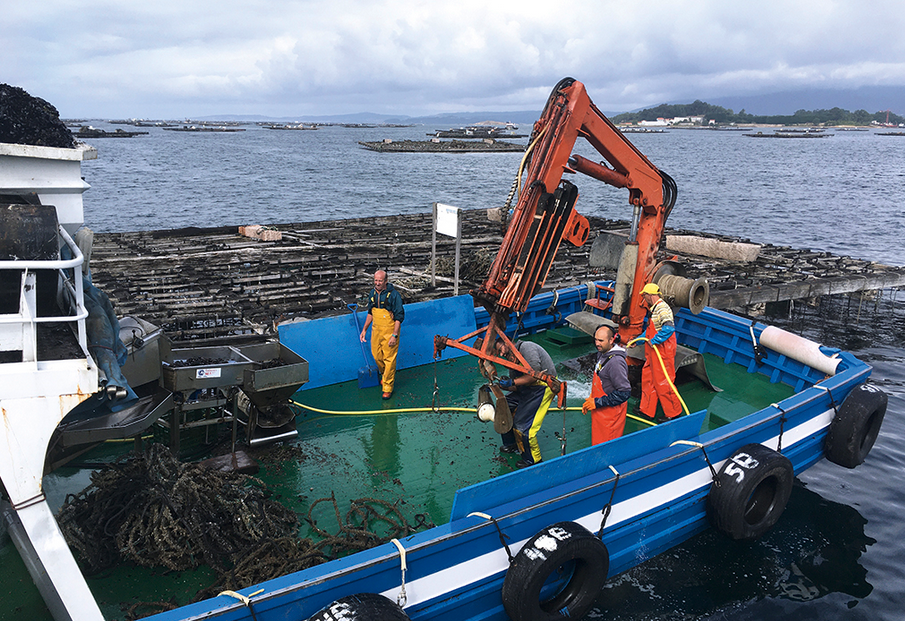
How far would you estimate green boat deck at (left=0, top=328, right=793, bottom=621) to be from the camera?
4383 millimetres

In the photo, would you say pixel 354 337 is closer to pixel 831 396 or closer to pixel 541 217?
pixel 541 217

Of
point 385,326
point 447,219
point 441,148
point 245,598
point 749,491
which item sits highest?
point 441,148

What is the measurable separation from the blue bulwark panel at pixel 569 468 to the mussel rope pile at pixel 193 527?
2.87 ft

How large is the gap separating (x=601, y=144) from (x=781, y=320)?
11560 mm

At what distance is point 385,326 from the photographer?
7246 mm

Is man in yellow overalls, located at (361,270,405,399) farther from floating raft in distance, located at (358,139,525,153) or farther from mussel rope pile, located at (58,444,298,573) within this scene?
floating raft in distance, located at (358,139,525,153)

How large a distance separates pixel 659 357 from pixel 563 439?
1.49m

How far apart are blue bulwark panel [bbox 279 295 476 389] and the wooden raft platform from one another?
1.78 m

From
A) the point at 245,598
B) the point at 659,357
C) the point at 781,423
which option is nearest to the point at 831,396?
the point at 781,423

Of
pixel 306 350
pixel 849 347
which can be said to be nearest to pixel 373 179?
pixel 849 347

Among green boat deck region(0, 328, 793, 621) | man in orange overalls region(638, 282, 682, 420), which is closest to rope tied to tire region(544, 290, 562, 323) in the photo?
green boat deck region(0, 328, 793, 621)

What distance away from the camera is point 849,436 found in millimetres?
7070

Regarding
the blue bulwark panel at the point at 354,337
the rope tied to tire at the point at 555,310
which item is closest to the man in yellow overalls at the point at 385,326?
the blue bulwark panel at the point at 354,337

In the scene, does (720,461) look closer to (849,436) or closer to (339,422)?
(849,436)
